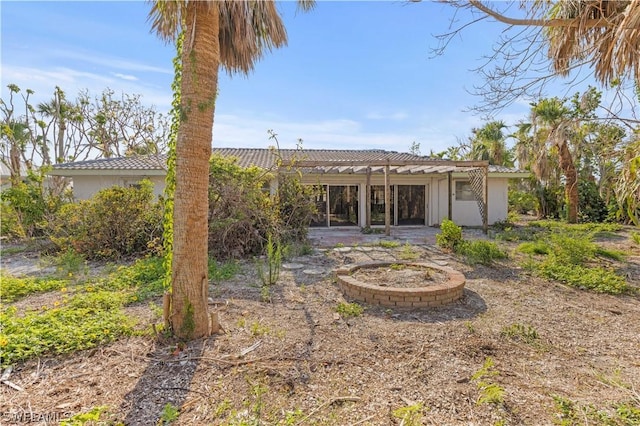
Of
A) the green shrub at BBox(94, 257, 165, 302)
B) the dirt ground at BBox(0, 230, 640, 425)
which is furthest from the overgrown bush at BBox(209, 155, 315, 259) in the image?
the dirt ground at BBox(0, 230, 640, 425)

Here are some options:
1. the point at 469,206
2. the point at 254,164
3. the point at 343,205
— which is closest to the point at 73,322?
the point at 254,164

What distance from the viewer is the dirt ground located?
2.48m

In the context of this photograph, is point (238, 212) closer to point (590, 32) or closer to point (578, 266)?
point (590, 32)

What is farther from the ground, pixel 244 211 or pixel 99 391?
pixel 244 211

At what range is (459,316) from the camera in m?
4.63

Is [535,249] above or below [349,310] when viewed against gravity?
above

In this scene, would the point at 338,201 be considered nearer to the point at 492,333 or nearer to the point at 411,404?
the point at 492,333

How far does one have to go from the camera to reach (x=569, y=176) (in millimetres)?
16891

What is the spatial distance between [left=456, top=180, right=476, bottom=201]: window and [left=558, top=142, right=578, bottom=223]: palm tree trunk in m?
4.87

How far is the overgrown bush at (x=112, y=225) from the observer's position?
8461 mm

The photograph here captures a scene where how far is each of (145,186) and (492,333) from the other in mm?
9129

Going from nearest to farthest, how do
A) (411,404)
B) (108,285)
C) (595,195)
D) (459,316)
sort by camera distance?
(411,404) → (459,316) → (108,285) → (595,195)

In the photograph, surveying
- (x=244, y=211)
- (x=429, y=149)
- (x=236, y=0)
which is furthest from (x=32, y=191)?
(x=429, y=149)

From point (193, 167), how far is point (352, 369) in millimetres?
2619
